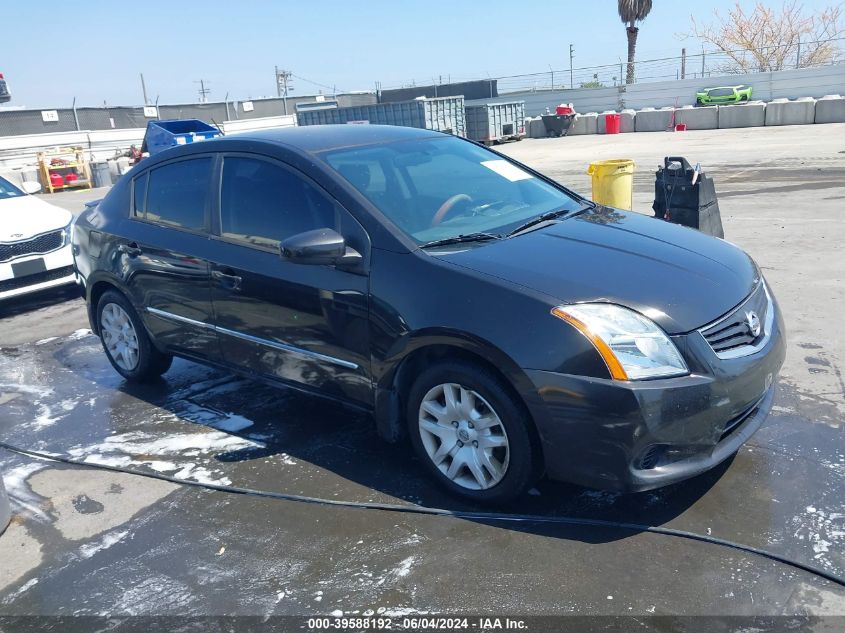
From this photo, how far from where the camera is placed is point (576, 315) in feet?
10.0

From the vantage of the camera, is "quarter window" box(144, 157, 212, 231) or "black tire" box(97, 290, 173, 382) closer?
"quarter window" box(144, 157, 212, 231)

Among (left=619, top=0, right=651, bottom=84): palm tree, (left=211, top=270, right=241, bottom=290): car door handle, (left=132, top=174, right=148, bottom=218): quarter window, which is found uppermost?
(left=619, top=0, right=651, bottom=84): palm tree

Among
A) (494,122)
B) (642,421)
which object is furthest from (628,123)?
(642,421)

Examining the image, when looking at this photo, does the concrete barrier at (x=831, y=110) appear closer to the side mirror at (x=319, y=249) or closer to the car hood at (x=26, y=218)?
the car hood at (x=26, y=218)

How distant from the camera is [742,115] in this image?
1036 inches

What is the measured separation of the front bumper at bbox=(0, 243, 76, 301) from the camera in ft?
25.1

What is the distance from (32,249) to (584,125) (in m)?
26.0

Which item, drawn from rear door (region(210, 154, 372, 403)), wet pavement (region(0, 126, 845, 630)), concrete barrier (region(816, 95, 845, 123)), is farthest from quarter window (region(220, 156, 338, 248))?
concrete barrier (region(816, 95, 845, 123))

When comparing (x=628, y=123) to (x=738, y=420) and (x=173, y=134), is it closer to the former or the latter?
(x=173, y=134)

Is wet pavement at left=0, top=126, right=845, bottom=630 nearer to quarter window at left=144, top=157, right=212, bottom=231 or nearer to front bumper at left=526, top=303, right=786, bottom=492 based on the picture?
front bumper at left=526, top=303, right=786, bottom=492

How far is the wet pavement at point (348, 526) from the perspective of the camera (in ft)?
9.50

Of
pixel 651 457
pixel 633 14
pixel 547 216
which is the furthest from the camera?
pixel 633 14

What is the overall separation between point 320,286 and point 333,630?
1681 mm

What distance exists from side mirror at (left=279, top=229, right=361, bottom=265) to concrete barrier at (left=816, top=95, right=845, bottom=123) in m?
25.7
